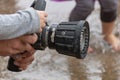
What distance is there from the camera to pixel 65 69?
2277 mm

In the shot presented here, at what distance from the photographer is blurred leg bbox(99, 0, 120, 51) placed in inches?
97.9

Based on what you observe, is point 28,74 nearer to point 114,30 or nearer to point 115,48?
point 115,48

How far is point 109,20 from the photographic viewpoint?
2562mm

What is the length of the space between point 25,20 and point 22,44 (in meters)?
0.08

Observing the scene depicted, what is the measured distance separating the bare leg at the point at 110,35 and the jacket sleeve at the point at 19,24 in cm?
145

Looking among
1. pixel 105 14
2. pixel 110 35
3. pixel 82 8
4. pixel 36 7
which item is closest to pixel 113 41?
pixel 110 35

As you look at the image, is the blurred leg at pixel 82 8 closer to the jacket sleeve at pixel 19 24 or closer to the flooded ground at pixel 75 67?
the flooded ground at pixel 75 67

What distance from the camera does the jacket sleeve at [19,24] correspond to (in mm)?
1124

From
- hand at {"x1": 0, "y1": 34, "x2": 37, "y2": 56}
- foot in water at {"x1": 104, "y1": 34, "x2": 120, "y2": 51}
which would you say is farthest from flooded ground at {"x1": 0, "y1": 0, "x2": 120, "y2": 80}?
hand at {"x1": 0, "y1": 34, "x2": 37, "y2": 56}

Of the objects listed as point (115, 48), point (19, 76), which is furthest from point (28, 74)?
point (115, 48)

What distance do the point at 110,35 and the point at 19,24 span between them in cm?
153

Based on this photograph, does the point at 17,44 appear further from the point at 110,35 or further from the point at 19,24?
the point at 110,35

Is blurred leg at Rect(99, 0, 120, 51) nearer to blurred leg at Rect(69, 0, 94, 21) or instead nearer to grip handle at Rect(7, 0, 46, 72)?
blurred leg at Rect(69, 0, 94, 21)

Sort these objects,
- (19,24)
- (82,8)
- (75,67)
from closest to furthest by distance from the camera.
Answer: (19,24) < (75,67) < (82,8)
